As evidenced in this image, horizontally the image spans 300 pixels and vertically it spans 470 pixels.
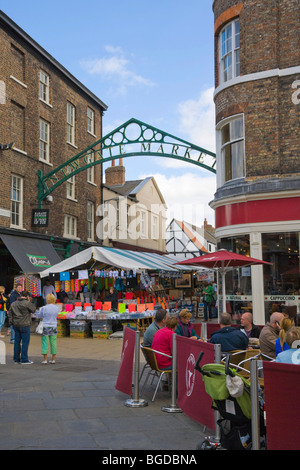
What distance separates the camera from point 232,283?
49.4 ft

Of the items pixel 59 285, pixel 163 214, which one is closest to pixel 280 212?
pixel 59 285

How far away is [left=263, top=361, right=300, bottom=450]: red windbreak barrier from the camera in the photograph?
431 cm

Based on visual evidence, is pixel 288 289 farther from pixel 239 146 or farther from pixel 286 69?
pixel 286 69

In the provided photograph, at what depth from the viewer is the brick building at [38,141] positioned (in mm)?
20547

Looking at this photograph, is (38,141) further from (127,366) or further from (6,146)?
(127,366)

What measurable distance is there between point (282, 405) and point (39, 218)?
60.7 ft

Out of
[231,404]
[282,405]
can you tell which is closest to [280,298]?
[231,404]

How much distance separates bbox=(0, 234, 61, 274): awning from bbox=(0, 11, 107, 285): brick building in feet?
0.34

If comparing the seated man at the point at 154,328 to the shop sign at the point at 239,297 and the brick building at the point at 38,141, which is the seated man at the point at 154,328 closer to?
the shop sign at the point at 239,297

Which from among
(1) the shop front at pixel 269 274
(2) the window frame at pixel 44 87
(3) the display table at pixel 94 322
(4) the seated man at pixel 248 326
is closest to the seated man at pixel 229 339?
(4) the seated man at pixel 248 326

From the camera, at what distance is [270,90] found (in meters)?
14.7

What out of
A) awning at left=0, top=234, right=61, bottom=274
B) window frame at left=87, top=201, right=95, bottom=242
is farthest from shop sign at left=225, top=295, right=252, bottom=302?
window frame at left=87, top=201, right=95, bottom=242

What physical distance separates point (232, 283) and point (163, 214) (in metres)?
26.8

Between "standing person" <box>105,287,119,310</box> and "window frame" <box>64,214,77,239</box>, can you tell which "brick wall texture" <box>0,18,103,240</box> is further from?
"standing person" <box>105,287,119,310</box>
